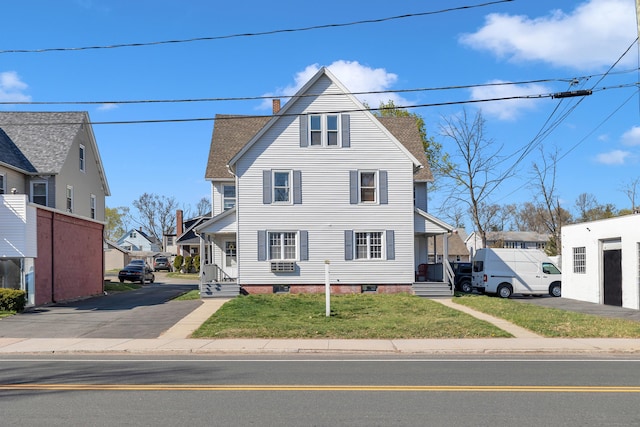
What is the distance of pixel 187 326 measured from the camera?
1717 cm

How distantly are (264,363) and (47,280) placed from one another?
51.2ft

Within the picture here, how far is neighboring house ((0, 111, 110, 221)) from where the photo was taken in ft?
93.6

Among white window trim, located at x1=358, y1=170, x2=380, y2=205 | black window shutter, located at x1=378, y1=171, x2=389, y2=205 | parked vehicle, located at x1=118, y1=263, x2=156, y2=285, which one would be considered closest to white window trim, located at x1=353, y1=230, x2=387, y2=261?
white window trim, located at x1=358, y1=170, x2=380, y2=205

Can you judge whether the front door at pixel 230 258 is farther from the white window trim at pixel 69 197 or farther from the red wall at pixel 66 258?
the white window trim at pixel 69 197

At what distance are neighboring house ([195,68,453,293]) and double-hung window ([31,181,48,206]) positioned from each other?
8.97m

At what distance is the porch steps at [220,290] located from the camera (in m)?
25.7

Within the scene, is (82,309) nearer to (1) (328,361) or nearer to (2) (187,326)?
(2) (187,326)

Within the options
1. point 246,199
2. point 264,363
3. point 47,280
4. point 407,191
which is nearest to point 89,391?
point 264,363

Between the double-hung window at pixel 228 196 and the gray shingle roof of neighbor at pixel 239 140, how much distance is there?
92 cm

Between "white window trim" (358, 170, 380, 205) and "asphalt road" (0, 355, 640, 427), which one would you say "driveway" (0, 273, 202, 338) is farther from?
"white window trim" (358, 170, 380, 205)

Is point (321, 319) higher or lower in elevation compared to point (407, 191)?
lower

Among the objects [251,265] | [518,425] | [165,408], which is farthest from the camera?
[251,265]

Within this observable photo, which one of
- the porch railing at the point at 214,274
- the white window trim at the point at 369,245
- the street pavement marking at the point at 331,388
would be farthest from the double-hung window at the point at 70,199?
the street pavement marking at the point at 331,388

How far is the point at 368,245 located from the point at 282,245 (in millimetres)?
4094
